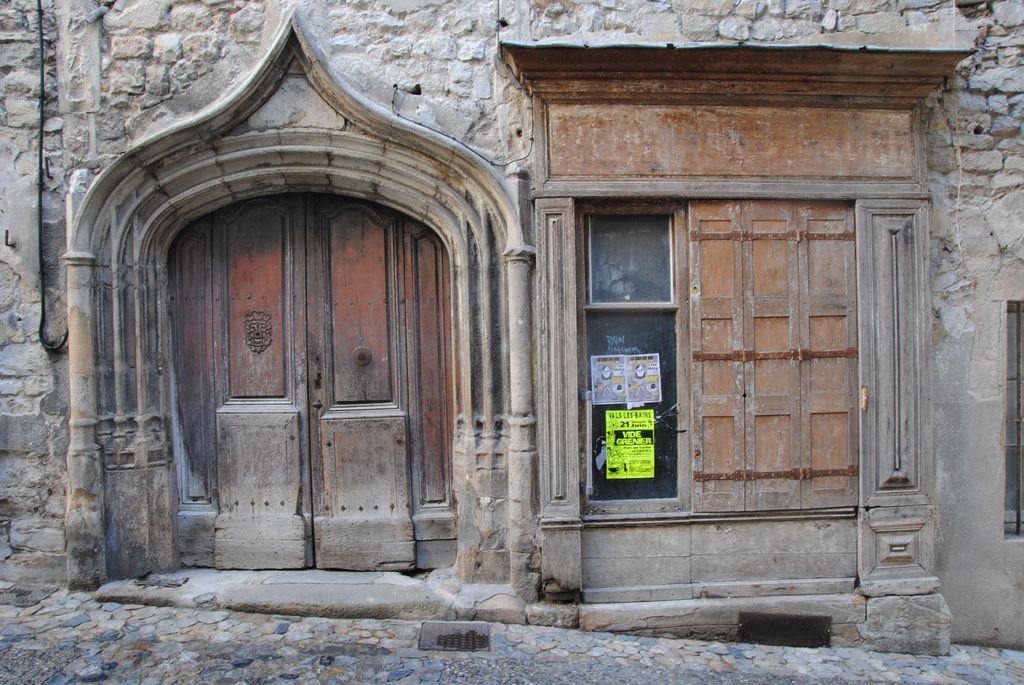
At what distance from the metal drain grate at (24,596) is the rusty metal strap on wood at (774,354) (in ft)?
13.1

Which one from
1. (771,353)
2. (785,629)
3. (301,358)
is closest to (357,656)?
(301,358)

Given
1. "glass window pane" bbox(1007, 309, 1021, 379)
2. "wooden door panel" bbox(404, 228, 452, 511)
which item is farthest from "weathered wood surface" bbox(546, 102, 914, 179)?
"glass window pane" bbox(1007, 309, 1021, 379)

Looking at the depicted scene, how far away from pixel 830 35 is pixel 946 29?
695 mm

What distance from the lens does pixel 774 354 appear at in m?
4.19

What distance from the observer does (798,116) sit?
418cm

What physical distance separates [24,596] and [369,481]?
2.01 m

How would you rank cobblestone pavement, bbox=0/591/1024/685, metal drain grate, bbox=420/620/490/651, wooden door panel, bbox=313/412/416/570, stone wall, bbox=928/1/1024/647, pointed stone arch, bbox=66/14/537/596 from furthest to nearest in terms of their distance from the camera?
wooden door panel, bbox=313/412/416/570 → stone wall, bbox=928/1/1024/647 → pointed stone arch, bbox=66/14/537/596 → metal drain grate, bbox=420/620/490/651 → cobblestone pavement, bbox=0/591/1024/685

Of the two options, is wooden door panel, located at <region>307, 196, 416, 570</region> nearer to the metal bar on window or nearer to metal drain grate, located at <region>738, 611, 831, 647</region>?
metal drain grate, located at <region>738, 611, 831, 647</region>

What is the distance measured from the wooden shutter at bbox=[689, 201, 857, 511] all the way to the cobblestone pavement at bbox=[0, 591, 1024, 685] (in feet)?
2.91

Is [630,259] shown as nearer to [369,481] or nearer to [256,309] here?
[369,481]

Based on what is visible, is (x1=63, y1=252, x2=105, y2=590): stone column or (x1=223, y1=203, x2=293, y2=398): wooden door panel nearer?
(x1=63, y1=252, x2=105, y2=590): stone column

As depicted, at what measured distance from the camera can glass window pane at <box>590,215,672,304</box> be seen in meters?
4.24

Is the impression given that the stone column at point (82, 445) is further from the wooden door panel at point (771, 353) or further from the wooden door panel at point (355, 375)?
the wooden door panel at point (771, 353)

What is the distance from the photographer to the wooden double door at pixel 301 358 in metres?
4.45
